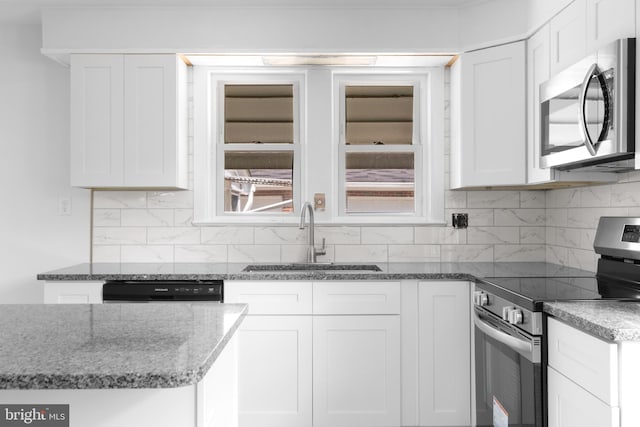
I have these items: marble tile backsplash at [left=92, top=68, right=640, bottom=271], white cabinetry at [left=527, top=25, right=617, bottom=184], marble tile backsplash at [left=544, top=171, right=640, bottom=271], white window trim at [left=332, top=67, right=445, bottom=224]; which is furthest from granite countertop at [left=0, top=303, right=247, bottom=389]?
marble tile backsplash at [left=544, top=171, right=640, bottom=271]

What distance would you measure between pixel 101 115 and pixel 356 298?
1.86 metres

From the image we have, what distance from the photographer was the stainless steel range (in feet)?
6.00

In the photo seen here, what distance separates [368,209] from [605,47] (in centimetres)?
181

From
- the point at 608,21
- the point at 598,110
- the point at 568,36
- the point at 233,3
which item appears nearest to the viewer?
the point at 598,110

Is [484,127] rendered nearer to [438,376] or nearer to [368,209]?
[368,209]

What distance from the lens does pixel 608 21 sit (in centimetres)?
198

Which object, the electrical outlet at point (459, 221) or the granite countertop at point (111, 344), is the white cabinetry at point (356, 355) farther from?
the granite countertop at point (111, 344)

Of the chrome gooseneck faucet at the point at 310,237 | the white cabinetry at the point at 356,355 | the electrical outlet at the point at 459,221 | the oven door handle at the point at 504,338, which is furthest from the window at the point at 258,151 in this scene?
the oven door handle at the point at 504,338

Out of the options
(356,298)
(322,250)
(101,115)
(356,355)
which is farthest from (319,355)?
(101,115)

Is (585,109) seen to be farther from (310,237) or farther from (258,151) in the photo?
(258,151)

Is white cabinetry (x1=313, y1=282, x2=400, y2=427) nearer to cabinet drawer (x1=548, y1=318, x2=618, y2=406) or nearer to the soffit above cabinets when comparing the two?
cabinet drawer (x1=548, y1=318, x2=618, y2=406)

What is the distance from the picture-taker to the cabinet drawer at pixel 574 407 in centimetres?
145

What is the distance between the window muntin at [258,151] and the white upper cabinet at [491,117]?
111 cm

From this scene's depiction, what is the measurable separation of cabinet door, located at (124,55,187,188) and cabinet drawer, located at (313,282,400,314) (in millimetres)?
1133
